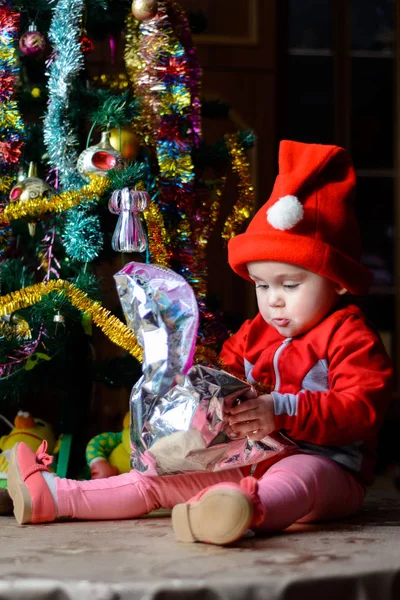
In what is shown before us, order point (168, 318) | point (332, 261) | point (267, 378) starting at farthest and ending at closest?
point (267, 378)
point (332, 261)
point (168, 318)

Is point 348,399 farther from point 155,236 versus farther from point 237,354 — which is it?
point 155,236

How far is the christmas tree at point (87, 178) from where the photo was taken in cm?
143

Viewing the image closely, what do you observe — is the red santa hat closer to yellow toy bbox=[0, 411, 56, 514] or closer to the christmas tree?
the christmas tree

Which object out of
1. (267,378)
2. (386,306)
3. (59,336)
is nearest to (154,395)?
(267,378)

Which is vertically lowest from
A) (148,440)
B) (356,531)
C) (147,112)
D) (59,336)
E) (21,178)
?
(356,531)

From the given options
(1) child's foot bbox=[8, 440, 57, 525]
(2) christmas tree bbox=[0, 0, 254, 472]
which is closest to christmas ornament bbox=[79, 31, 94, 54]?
(2) christmas tree bbox=[0, 0, 254, 472]

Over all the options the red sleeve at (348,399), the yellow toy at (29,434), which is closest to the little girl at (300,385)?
the red sleeve at (348,399)

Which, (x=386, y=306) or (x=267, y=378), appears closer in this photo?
(x=267, y=378)

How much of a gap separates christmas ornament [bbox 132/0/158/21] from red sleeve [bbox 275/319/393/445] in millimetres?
669

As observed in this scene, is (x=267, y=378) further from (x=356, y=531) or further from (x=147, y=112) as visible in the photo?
(x=147, y=112)

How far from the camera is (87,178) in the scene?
1.46 m

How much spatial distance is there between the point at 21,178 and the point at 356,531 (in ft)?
2.78

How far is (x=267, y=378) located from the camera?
1.36 m

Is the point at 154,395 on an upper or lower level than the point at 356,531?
upper
